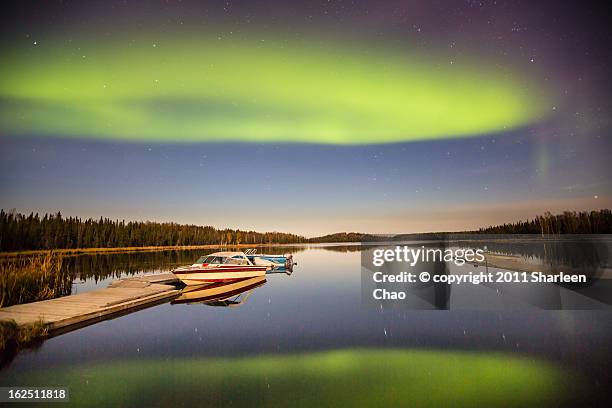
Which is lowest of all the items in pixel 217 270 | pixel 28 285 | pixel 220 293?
pixel 220 293

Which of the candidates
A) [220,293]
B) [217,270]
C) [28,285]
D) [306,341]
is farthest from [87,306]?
[217,270]

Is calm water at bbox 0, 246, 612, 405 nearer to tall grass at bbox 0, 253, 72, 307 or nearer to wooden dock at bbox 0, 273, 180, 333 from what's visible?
wooden dock at bbox 0, 273, 180, 333

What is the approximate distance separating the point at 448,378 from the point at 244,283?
93.7ft

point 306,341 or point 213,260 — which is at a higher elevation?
point 213,260

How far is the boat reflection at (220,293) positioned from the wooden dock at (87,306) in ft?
4.73

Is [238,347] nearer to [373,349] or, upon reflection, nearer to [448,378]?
[373,349]

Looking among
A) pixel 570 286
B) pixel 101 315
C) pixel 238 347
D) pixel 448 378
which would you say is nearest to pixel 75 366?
pixel 238 347

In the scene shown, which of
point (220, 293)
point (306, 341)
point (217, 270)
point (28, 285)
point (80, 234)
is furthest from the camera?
point (80, 234)

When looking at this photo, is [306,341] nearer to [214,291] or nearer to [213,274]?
[214,291]

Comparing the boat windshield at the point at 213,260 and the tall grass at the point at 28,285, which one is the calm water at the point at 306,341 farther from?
the boat windshield at the point at 213,260

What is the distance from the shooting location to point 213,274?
106ft

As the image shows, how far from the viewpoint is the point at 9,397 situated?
9.82 meters

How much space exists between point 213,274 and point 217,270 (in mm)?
485

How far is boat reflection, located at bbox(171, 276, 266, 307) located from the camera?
25898 mm
